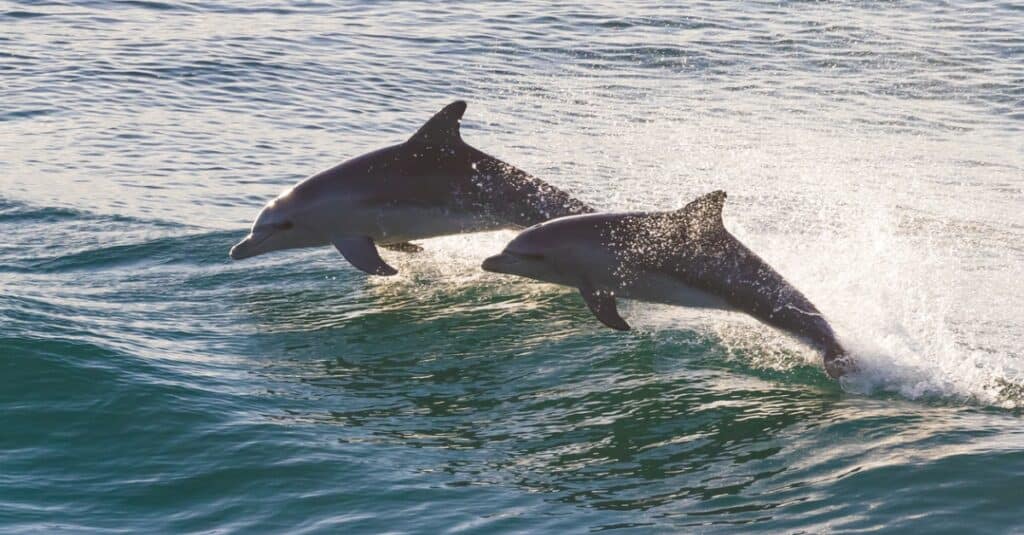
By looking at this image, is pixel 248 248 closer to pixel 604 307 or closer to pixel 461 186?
pixel 461 186

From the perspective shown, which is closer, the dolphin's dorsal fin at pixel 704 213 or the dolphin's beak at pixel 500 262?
the dolphin's dorsal fin at pixel 704 213

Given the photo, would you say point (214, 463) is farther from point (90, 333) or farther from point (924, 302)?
point (924, 302)

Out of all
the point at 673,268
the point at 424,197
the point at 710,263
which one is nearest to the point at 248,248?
the point at 424,197

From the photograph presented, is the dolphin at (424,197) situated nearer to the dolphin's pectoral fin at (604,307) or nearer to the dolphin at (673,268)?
the dolphin at (673,268)

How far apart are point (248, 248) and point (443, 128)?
2354mm

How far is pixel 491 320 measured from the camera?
12.2m

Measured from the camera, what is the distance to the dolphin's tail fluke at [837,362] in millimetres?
10359

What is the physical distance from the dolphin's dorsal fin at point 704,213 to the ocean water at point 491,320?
109 centimetres

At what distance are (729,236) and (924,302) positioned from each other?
8.29 feet

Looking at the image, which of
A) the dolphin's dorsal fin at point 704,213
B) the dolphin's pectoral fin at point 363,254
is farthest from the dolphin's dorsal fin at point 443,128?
the dolphin's dorsal fin at point 704,213

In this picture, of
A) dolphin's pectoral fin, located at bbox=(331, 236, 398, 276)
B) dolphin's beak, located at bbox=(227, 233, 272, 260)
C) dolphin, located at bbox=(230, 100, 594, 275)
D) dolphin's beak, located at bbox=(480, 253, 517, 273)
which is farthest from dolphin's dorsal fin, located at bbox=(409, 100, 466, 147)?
dolphin's beak, located at bbox=(227, 233, 272, 260)

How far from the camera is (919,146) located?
68.4 ft

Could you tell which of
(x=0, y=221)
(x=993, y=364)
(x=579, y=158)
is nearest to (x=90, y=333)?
(x=0, y=221)

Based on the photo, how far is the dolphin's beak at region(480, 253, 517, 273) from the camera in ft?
37.3
